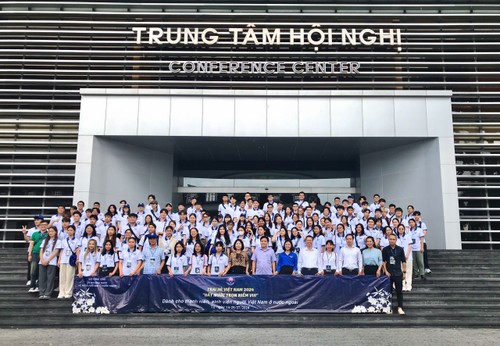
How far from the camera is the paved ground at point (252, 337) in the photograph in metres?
7.55

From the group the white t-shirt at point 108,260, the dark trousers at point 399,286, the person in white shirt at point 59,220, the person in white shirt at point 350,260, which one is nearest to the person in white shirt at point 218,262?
the white t-shirt at point 108,260

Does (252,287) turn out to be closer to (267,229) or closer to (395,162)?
(267,229)

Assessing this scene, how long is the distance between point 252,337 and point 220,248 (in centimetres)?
239

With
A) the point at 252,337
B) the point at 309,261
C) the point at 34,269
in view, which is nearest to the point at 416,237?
the point at 309,261

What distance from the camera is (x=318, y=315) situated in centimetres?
905

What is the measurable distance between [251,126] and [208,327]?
340 inches

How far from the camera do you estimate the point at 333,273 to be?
988 cm

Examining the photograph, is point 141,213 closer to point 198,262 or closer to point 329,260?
point 198,262

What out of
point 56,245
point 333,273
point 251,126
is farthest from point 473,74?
point 56,245

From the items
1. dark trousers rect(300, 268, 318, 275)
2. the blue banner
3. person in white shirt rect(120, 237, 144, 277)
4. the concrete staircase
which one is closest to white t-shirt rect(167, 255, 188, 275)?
the blue banner

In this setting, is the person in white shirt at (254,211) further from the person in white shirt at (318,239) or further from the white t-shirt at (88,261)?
the white t-shirt at (88,261)

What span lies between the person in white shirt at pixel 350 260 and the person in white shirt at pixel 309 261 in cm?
48

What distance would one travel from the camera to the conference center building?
15.6 meters

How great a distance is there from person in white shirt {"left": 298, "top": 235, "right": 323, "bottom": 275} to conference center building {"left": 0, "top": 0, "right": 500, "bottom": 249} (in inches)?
259
